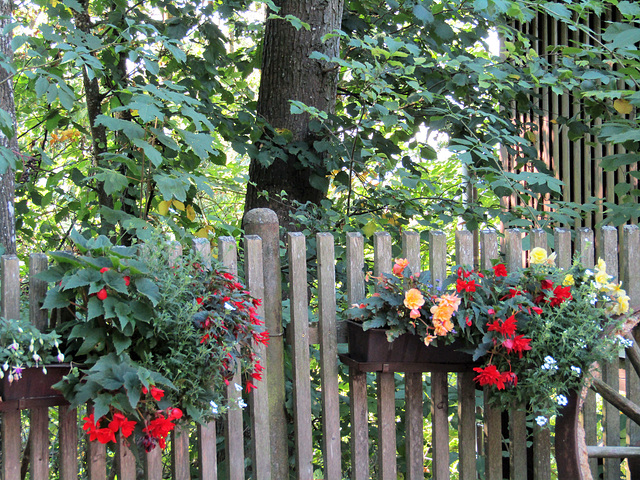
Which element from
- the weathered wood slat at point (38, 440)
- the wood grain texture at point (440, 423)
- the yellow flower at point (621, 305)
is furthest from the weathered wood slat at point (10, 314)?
the yellow flower at point (621, 305)

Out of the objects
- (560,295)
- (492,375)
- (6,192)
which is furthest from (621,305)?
(6,192)

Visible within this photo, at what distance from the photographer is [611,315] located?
87.2 inches

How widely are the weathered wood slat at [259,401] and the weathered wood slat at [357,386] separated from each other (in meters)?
0.33

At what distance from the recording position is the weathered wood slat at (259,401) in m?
2.19

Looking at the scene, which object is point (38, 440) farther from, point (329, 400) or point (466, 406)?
point (466, 406)

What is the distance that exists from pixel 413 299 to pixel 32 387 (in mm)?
1216

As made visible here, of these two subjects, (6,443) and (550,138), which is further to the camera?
(550,138)

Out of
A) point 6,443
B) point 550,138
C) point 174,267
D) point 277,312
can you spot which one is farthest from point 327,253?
point 550,138

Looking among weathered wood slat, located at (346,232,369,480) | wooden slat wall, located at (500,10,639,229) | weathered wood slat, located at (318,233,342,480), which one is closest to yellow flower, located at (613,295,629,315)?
weathered wood slat, located at (346,232,369,480)

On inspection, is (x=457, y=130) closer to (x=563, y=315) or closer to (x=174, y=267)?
(x=563, y=315)

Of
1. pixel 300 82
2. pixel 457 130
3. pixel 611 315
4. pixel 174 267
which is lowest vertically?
pixel 611 315

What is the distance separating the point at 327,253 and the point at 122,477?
1.06 meters

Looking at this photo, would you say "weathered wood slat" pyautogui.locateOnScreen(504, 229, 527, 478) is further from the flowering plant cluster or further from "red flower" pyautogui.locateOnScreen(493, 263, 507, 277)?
the flowering plant cluster

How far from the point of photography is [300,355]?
7.34 ft
